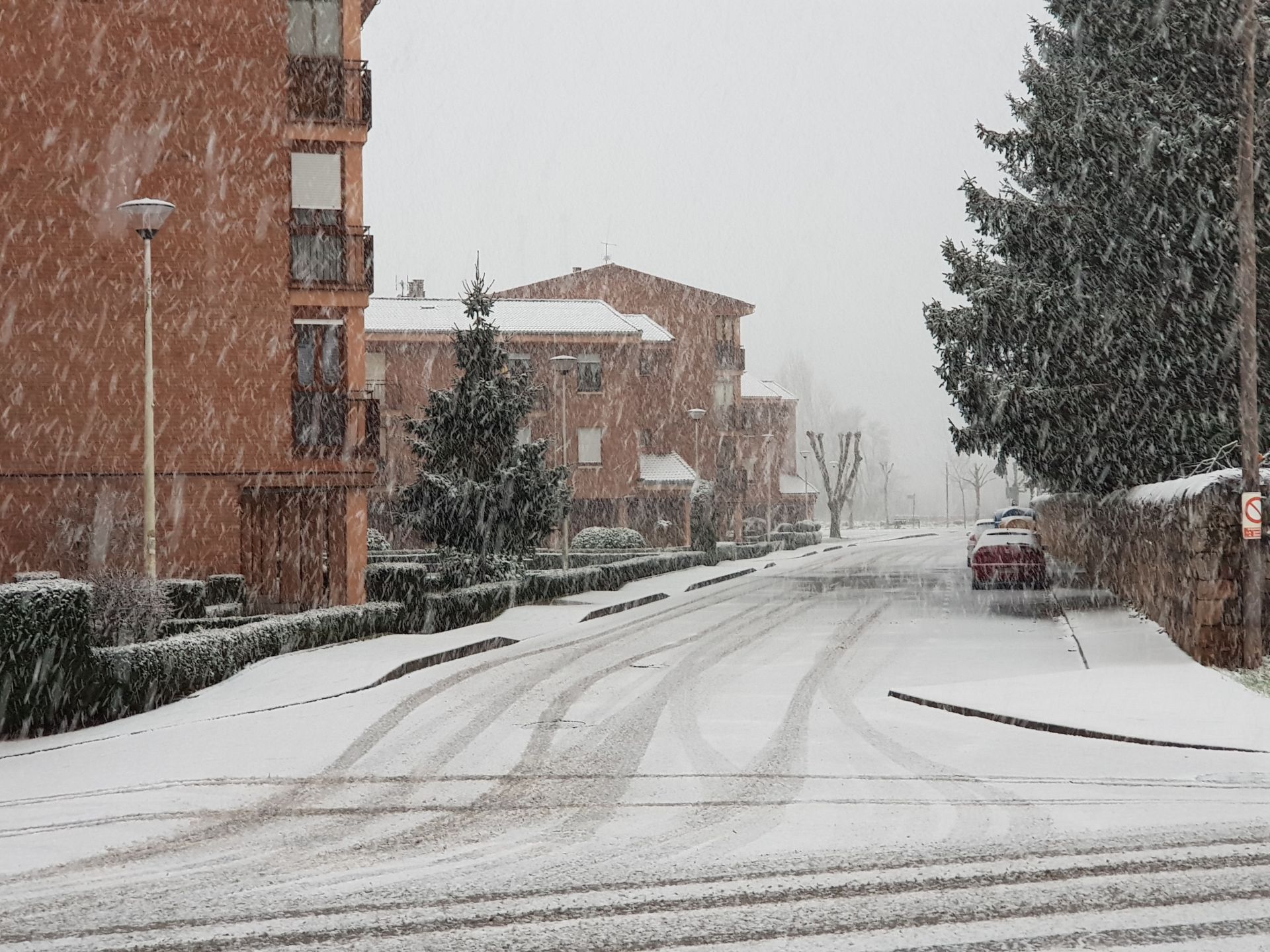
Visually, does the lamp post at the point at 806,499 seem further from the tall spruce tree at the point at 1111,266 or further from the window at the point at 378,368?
the tall spruce tree at the point at 1111,266

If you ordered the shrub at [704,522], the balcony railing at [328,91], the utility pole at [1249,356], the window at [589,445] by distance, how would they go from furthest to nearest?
1. the window at [589,445]
2. the shrub at [704,522]
3. the balcony railing at [328,91]
4. the utility pole at [1249,356]

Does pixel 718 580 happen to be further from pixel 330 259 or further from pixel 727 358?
pixel 727 358

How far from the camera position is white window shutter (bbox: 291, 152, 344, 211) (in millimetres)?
25438

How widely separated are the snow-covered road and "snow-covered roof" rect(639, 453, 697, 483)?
39024 millimetres

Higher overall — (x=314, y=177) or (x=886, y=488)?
(x=314, y=177)

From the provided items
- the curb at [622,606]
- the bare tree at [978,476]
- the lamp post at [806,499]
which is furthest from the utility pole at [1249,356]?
the bare tree at [978,476]

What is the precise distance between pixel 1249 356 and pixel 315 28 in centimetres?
1886

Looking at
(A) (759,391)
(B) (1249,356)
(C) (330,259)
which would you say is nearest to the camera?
(B) (1249,356)

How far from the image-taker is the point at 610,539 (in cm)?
4294

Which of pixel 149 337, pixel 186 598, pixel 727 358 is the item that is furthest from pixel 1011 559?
pixel 727 358

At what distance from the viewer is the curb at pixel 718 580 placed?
31.4 m

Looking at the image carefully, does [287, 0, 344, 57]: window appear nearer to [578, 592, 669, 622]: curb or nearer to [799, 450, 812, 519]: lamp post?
[578, 592, 669, 622]: curb

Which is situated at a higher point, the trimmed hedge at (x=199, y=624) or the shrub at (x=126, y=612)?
the shrub at (x=126, y=612)

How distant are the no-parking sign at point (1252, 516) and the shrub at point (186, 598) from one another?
49.0 feet
